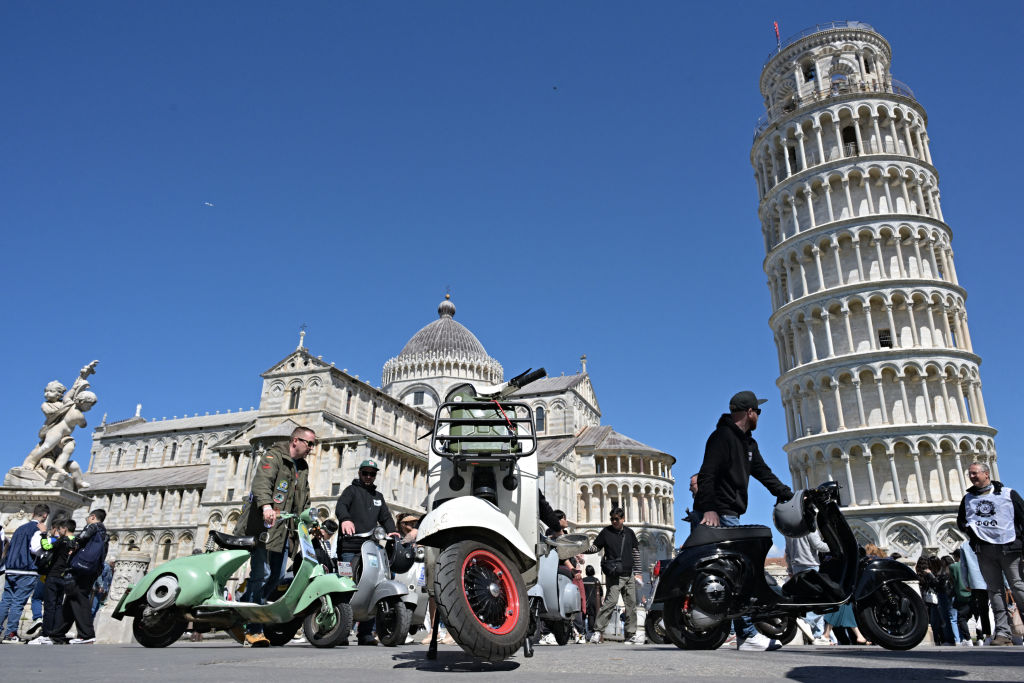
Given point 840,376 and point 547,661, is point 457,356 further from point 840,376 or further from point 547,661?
point 547,661

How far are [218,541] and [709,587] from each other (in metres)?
4.46

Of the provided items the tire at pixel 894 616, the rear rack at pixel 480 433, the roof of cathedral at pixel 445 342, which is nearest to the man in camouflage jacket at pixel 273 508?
the rear rack at pixel 480 433

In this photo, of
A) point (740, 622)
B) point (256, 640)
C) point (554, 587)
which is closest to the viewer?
point (740, 622)

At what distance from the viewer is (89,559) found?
30.3 feet

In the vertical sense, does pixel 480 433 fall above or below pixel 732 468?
above

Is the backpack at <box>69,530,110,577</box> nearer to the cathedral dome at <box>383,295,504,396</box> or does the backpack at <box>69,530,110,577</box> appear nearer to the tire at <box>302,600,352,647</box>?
the tire at <box>302,600,352,647</box>

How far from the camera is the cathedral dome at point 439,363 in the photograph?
66125 millimetres

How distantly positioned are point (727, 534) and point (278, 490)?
14.3ft

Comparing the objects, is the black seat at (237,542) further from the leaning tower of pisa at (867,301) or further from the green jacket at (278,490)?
the leaning tower of pisa at (867,301)

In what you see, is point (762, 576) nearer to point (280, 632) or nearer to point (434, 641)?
point (434, 641)

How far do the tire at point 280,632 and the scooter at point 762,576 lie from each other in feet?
12.8

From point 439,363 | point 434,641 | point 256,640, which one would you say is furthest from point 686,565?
point 439,363

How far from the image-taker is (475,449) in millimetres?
5609

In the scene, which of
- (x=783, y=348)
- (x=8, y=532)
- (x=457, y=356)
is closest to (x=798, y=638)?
(x=8, y=532)
